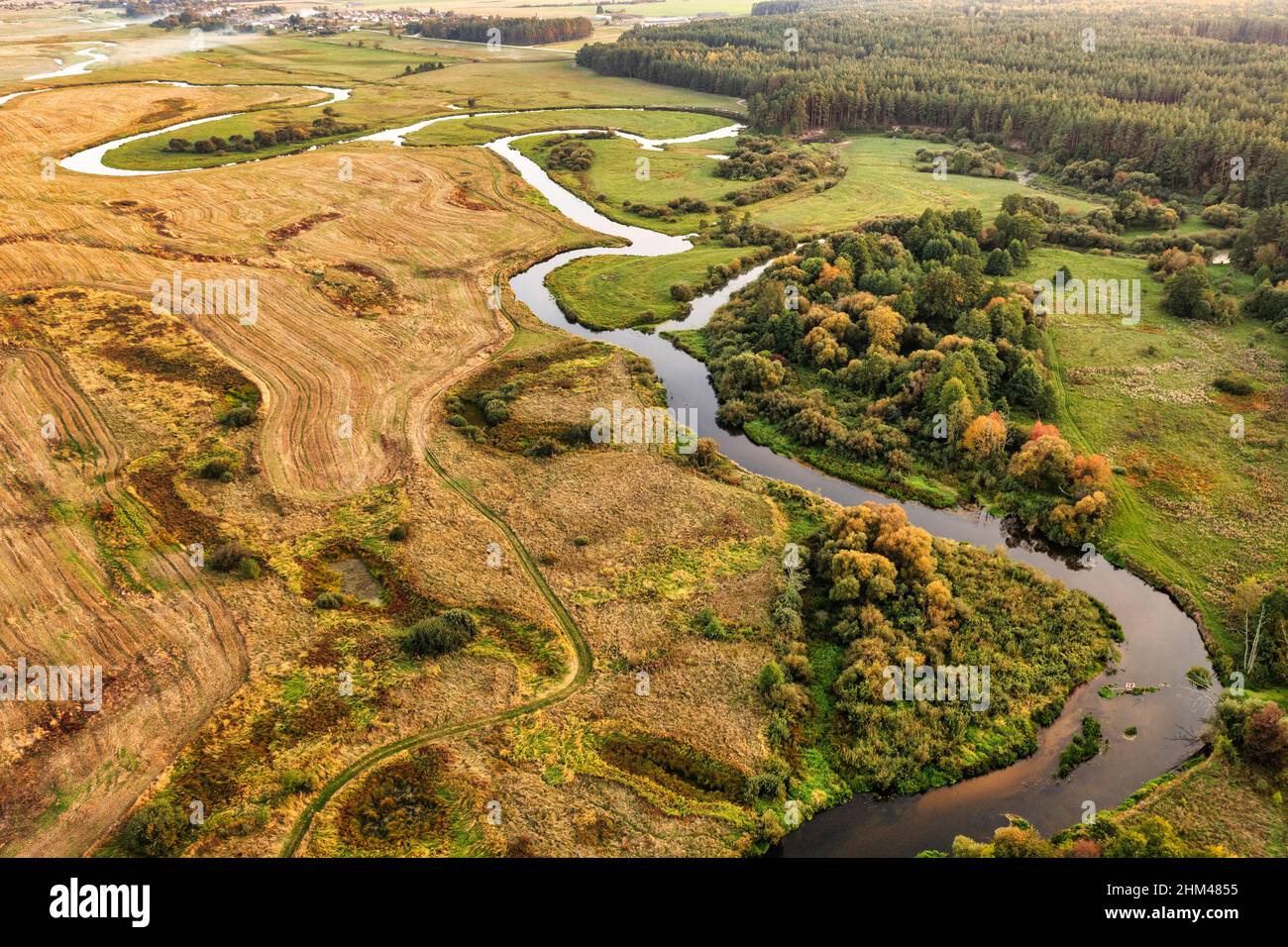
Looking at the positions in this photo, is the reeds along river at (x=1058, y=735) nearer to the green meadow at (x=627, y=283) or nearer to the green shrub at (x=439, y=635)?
the green shrub at (x=439, y=635)

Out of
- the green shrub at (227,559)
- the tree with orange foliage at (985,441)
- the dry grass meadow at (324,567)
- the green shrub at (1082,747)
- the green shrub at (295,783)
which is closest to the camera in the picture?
the green shrub at (295,783)

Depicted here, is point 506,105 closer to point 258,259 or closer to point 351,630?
point 258,259

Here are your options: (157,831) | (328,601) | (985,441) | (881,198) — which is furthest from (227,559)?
(881,198)

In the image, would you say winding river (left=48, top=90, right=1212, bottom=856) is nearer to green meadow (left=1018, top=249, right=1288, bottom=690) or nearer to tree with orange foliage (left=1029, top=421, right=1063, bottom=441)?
green meadow (left=1018, top=249, right=1288, bottom=690)

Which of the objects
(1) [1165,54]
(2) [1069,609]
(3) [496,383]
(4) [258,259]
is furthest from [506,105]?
(2) [1069,609]

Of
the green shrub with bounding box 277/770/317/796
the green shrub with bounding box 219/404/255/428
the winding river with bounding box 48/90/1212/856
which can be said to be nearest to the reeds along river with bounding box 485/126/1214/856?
the winding river with bounding box 48/90/1212/856

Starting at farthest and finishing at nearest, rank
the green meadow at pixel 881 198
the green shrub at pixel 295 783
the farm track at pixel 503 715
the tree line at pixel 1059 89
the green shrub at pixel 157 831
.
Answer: the tree line at pixel 1059 89
the green meadow at pixel 881 198
the green shrub at pixel 295 783
the farm track at pixel 503 715
the green shrub at pixel 157 831

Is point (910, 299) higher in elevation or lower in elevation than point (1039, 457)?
higher

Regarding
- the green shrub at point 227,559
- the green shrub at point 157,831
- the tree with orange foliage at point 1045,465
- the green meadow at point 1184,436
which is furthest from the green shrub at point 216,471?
the green meadow at point 1184,436

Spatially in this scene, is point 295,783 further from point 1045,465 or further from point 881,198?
point 881,198
